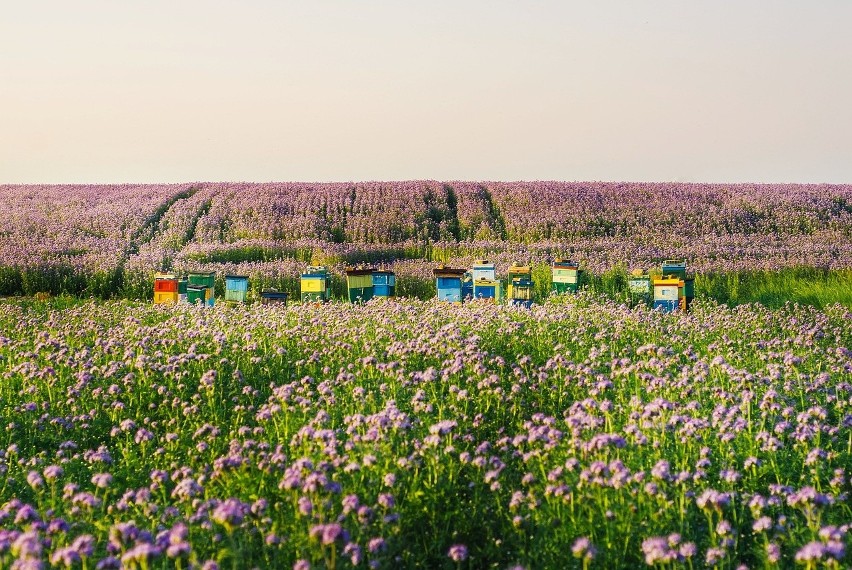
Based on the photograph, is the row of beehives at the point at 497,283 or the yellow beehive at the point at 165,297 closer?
the row of beehives at the point at 497,283

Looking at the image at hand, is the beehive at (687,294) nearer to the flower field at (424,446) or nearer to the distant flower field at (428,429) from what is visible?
the distant flower field at (428,429)

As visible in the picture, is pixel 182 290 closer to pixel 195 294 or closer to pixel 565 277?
pixel 195 294

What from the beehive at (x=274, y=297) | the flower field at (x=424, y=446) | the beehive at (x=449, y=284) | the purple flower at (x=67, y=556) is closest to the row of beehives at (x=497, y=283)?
the beehive at (x=449, y=284)

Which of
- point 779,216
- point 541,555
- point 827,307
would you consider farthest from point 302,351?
point 779,216

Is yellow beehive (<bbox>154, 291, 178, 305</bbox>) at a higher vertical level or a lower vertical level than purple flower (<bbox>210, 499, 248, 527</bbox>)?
lower

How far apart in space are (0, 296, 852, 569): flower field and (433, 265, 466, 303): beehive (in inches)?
88.9

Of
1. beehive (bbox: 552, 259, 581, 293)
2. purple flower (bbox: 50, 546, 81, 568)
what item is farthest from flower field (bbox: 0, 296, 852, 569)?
beehive (bbox: 552, 259, 581, 293)

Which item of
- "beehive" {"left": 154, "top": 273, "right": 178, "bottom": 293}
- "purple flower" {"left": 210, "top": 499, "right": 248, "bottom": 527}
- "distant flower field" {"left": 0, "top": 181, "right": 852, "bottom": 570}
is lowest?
"distant flower field" {"left": 0, "top": 181, "right": 852, "bottom": 570}

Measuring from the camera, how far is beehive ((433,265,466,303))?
527 inches

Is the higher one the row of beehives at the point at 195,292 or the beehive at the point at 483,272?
the beehive at the point at 483,272

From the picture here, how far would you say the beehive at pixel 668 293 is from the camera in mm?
13141

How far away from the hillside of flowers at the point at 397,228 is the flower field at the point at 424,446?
302 inches

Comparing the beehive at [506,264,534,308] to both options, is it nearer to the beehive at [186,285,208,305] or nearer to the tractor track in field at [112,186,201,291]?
the beehive at [186,285,208,305]

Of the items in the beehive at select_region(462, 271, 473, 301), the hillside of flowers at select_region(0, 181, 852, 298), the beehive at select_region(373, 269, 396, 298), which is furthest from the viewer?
the hillside of flowers at select_region(0, 181, 852, 298)
